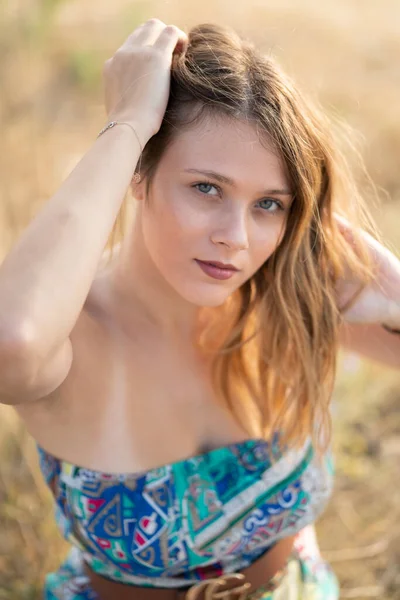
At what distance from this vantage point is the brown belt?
62.4 inches

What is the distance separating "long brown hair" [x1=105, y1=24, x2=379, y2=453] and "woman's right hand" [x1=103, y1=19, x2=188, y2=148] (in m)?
0.04

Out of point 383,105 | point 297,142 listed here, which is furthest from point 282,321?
point 383,105

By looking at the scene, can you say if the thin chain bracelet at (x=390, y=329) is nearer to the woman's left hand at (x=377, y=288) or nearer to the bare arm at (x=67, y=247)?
the woman's left hand at (x=377, y=288)

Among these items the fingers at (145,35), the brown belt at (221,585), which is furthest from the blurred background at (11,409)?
the brown belt at (221,585)

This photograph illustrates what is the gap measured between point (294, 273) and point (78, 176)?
1.82 ft

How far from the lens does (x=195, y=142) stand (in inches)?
53.2

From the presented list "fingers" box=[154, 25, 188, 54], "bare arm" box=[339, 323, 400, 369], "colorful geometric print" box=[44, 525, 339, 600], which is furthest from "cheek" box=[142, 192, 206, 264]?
"colorful geometric print" box=[44, 525, 339, 600]

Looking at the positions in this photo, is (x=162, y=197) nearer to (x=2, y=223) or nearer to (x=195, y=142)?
(x=195, y=142)

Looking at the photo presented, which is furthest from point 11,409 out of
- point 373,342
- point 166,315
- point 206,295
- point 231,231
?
point 231,231

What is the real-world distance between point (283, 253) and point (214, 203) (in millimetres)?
264

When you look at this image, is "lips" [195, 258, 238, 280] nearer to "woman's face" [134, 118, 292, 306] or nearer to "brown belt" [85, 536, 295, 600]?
"woman's face" [134, 118, 292, 306]

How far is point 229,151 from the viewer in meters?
1.33

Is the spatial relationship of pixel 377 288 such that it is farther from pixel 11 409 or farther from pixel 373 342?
pixel 11 409

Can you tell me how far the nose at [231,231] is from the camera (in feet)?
4.34
